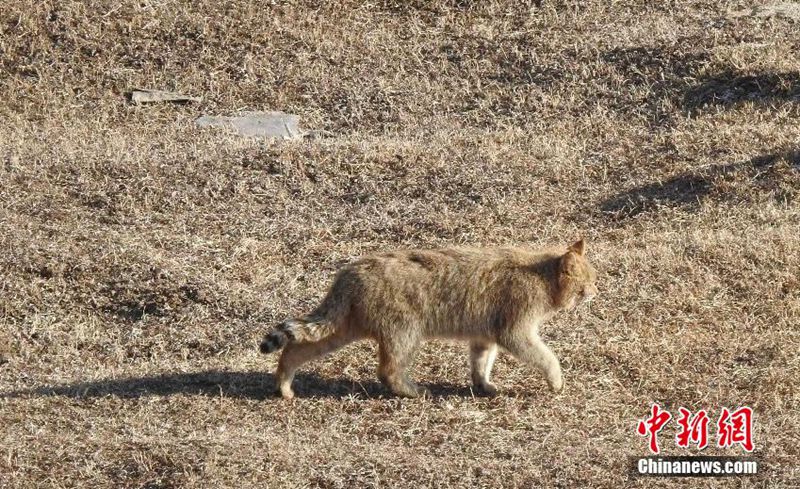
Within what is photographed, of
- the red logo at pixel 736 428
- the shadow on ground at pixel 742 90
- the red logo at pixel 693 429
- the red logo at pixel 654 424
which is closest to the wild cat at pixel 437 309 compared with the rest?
the red logo at pixel 654 424

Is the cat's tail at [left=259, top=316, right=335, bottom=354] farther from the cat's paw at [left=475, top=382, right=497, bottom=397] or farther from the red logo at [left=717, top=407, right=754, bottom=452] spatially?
the red logo at [left=717, top=407, right=754, bottom=452]

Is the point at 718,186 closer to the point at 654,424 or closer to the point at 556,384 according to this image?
the point at 556,384

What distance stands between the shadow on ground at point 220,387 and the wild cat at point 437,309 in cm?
22

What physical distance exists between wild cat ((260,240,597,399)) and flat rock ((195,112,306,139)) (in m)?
7.09

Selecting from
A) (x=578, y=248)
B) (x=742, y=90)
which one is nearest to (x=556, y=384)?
(x=578, y=248)

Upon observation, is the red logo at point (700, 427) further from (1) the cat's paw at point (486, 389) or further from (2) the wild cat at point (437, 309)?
(1) the cat's paw at point (486, 389)

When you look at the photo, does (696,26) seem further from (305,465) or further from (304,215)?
(305,465)

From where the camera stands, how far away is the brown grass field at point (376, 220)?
8312mm

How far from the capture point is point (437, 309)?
8828 millimetres

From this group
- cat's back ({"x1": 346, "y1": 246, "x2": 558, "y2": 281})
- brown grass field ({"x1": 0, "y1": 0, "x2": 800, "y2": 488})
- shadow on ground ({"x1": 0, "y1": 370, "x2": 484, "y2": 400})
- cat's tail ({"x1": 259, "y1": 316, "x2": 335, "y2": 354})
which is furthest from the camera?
shadow on ground ({"x1": 0, "y1": 370, "x2": 484, "y2": 400})

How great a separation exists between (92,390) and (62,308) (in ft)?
6.45

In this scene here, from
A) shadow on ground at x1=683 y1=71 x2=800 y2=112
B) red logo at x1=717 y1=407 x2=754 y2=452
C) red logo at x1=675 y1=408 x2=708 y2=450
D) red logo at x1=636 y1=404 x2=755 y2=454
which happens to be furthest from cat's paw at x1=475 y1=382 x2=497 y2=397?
shadow on ground at x1=683 y1=71 x2=800 y2=112

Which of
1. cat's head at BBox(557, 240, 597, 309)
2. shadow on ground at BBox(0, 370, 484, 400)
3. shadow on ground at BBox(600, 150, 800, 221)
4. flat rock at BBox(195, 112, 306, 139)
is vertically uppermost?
flat rock at BBox(195, 112, 306, 139)

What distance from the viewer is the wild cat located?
8.73m
